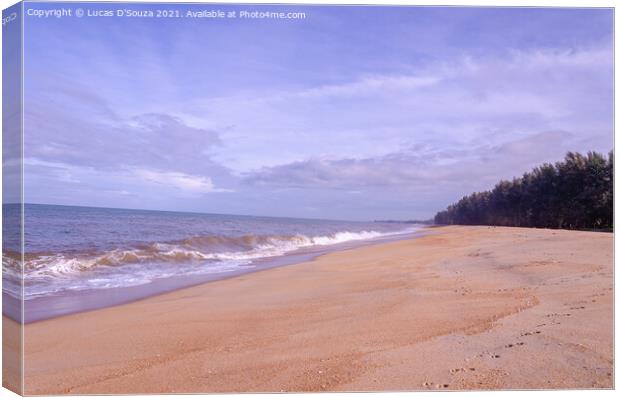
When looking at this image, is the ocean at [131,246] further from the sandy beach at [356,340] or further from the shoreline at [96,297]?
the sandy beach at [356,340]

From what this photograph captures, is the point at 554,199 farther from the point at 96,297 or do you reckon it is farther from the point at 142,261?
the point at 142,261

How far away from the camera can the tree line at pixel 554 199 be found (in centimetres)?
404

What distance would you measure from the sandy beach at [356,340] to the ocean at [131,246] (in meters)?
0.75

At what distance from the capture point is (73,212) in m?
4.48

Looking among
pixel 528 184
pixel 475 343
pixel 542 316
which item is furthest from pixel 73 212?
pixel 528 184

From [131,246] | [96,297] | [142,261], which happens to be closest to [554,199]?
[96,297]

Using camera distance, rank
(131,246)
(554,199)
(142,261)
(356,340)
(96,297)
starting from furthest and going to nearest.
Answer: (131,246) → (142,261) → (554,199) → (96,297) → (356,340)

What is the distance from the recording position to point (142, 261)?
816 centimetres

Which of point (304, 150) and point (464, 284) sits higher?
point (304, 150)

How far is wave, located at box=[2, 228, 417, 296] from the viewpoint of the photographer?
432cm

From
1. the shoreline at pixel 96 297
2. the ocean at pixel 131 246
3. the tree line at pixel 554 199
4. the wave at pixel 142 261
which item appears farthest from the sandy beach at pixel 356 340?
the ocean at pixel 131 246

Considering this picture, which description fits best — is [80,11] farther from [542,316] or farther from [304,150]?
[542,316]

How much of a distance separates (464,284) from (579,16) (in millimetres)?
2657

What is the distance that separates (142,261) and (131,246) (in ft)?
2.42
